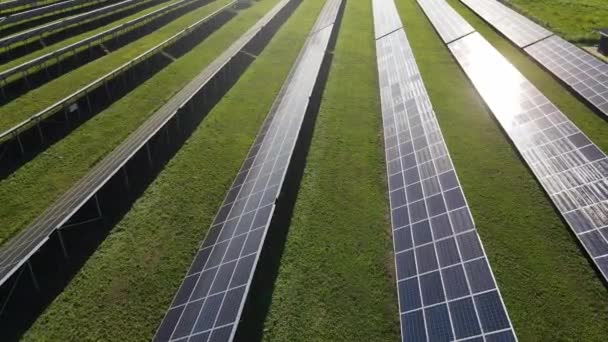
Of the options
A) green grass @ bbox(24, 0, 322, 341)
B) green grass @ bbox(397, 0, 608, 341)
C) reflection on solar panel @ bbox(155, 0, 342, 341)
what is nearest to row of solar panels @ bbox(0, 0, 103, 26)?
green grass @ bbox(24, 0, 322, 341)

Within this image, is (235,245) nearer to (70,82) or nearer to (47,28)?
(70,82)

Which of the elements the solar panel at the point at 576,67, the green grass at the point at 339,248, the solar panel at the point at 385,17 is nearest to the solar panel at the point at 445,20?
the solar panel at the point at 385,17

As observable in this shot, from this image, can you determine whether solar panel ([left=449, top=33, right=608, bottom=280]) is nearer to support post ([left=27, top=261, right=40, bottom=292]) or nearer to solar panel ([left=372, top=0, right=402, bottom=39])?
solar panel ([left=372, top=0, right=402, bottom=39])

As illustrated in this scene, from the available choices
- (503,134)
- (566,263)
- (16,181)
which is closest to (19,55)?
(16,181)

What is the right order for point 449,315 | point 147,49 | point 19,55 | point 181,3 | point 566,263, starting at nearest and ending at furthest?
point 449,315 → point 566,263 → point 19,55 → point 147,49 → point 181,3

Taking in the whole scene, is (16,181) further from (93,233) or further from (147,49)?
(147,49)

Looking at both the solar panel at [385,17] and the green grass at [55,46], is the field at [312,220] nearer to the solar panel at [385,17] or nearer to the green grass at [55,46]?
the green grass at [55,46]
